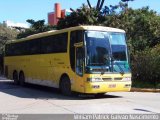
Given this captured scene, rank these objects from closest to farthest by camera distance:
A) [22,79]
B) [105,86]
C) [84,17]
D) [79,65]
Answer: [105,86] → [79,65] → [22,79] → [84,17]

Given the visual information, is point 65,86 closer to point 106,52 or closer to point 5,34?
point 106,52

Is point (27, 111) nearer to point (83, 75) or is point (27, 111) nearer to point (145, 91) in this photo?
point (83, 75)

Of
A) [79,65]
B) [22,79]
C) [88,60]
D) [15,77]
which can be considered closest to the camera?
[88,60]

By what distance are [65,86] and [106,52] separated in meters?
2.71

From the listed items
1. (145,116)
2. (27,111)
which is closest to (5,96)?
(27,111)

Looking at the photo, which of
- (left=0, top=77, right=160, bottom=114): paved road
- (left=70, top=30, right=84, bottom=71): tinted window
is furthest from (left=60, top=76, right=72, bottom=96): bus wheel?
(left=70, top=30, right=84, bottom=71): tinted window

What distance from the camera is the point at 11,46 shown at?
91.2ft

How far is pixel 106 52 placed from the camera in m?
17.2

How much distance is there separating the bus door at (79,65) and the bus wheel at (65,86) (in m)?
1.07

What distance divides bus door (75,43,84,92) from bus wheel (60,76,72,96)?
107cm

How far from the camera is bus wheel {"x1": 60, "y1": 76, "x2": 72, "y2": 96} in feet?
59.9

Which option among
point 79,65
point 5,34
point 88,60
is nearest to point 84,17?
point 79,65

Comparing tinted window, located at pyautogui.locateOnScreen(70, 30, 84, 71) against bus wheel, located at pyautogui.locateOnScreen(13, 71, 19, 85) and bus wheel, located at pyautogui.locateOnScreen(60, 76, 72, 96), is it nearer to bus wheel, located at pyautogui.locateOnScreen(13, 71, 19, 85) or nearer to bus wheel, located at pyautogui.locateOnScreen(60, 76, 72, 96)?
bus wheel, located at pyautogui.locateOnScreen(60, 76, 72, 96)

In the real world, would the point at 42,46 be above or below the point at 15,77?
above
